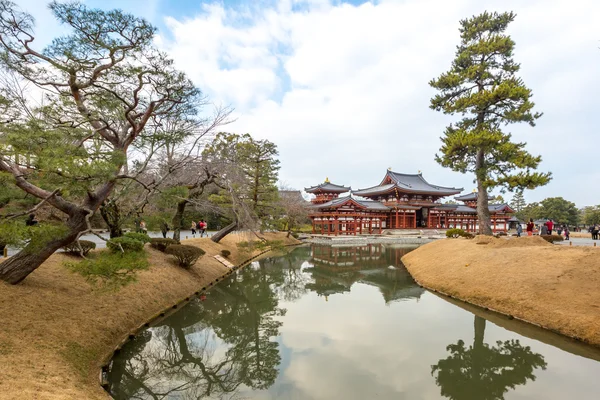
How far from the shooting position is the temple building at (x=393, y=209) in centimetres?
3722

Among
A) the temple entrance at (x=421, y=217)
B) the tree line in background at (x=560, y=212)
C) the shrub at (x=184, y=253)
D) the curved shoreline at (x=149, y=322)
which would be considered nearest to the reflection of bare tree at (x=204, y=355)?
the curved shoreline at (x=149, y=322)

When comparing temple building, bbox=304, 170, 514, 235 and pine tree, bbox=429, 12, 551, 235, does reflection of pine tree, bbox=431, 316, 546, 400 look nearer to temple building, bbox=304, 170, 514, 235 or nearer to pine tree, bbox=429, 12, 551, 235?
pine tree, bbox=429, 12, 551, 235

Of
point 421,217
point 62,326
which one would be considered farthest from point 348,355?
point 421,217

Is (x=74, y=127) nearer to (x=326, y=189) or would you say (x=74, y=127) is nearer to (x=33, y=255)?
(x=33, y=255)

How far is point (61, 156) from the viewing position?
5766mm

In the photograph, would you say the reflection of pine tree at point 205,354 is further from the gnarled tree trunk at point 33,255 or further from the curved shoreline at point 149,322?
the gnarled tree trunk at point 33,255

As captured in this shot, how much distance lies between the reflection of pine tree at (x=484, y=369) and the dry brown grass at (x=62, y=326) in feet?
20.2

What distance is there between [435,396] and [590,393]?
2754mm

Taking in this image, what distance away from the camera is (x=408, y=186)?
42125 millimetres

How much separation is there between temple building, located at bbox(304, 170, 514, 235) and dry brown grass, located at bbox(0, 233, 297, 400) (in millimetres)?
27725

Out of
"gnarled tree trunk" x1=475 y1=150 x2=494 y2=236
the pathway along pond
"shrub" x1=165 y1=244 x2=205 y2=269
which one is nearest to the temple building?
"gnarled tree trunk" x1=475 y1=150 x2=494 y2=236

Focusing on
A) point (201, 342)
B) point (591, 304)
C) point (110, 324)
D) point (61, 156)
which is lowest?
point (201, 342)

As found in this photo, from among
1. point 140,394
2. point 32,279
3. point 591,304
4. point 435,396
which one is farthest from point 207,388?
point 591,304

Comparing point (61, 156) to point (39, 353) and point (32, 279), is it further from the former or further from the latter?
point (32, 279)
